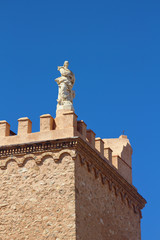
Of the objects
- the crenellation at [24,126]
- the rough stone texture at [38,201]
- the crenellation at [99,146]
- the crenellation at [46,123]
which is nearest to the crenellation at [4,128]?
the crenellation at [24,126]

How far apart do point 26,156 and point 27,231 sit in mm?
2500

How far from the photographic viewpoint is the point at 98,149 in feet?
66.9

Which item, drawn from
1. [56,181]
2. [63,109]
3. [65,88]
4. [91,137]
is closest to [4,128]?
[63,109]

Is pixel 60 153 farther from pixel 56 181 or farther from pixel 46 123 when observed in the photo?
pixel 46 123

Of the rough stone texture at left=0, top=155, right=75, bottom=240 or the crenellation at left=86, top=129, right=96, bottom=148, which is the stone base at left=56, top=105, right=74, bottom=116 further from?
the rough stone texture at left=0, top=155, right=75, bottom=240

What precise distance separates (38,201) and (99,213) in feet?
8.47

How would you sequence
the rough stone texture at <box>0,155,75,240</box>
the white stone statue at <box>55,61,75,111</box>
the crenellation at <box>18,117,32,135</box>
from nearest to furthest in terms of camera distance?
1. the rough stone texture at <box>0,155,75,240</box>
2. the crenellation at <box>18,117,32,135</box>
3. the white stone statue at <box>55,61,75,111</box>

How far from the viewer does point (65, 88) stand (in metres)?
20.4

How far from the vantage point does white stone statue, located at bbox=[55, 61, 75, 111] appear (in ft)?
66.2

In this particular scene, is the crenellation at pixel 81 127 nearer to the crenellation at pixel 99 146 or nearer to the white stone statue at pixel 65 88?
the white stone statue at pixel 65 88

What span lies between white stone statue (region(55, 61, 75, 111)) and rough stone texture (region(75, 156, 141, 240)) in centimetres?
259

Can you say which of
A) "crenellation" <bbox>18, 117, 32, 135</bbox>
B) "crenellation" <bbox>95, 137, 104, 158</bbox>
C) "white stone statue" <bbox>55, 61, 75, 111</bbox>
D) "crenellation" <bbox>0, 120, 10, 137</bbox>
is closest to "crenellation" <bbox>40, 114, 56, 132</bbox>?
"crenellation" <bbox>18, 117, 32, 135</bbox>

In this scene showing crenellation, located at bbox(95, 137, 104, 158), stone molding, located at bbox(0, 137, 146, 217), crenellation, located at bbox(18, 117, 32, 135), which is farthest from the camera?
crenellation, located at bbox(95, 137, 104, 158)

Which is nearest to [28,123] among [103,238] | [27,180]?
[27,180]
